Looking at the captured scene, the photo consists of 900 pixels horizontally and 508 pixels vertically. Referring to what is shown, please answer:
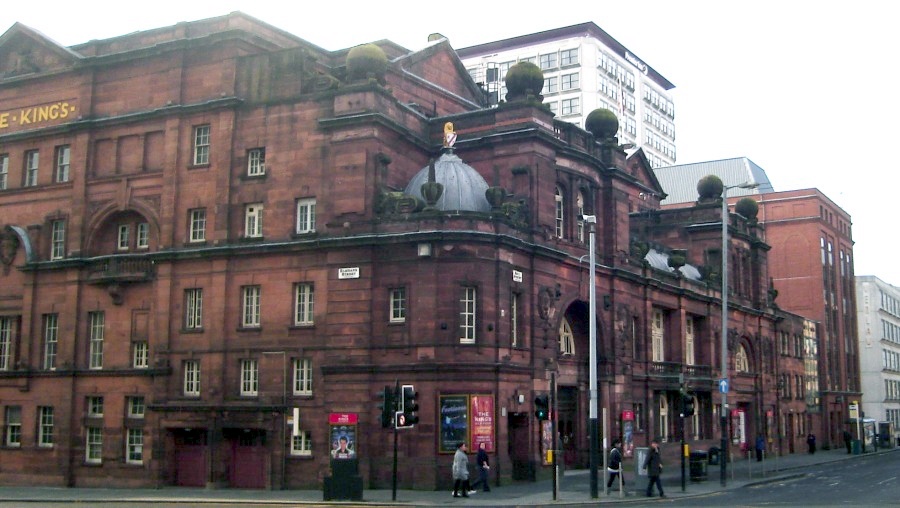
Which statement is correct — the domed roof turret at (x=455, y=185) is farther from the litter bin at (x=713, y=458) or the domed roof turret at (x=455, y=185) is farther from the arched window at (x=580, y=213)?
the litter bin at (x=713, y=458)

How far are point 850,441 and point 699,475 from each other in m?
39.4

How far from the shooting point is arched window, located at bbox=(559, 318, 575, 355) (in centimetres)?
4710

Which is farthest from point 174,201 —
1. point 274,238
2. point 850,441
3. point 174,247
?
point 850,441

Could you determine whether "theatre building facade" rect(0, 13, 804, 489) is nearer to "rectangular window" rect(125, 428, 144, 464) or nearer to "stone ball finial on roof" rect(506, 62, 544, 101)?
"rectangular window" rect(125, 428, 144, 464)

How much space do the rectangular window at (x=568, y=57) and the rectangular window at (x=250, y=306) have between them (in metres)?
65.0

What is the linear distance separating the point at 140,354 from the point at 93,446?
4.53 metres

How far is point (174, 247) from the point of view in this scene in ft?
143

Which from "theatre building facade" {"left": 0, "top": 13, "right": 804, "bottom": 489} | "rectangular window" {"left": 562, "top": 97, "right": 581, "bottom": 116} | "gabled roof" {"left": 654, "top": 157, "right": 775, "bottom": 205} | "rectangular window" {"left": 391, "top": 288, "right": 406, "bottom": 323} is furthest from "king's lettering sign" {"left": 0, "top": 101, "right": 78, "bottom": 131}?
"rectangular window" {"left": 562, "top": 97, "right": 581, "bottom": 116}

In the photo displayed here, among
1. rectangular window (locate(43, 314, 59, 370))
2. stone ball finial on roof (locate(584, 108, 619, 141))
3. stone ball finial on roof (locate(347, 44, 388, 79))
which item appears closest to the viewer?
stone ball finial on roof (locate(347, 44, 388, 79))

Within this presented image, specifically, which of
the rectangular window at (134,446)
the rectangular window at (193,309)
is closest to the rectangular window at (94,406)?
the rectangular window at (134,446)

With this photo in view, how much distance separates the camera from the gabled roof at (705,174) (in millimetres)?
95812

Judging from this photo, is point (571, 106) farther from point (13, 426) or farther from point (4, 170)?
point (13, 426)

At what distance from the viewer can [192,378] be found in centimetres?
4275

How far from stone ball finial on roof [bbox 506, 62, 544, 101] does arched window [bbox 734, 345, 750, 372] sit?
99.4 feet
